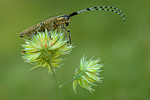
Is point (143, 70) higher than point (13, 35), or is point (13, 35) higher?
point (13, 35)

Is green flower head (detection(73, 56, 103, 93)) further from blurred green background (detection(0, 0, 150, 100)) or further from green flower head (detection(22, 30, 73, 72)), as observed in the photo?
blurred green background (detection(0, 0, 150, 100))

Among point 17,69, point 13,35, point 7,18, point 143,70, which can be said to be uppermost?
point 7,18

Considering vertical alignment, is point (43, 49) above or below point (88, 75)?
above

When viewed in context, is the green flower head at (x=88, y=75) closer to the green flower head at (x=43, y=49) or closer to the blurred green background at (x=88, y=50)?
the green flower head at (x=43, y=49)

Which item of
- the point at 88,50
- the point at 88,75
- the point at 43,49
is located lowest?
the point at 88,50

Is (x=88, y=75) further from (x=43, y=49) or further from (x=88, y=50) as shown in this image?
(x=88, y=50)

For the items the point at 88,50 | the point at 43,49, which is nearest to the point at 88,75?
the point at 43,49

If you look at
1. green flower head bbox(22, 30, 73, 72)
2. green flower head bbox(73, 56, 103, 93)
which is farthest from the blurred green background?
green flower head bbox(73, 56, 103, 93)

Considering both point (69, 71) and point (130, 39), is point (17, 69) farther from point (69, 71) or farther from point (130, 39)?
point (130, 39)

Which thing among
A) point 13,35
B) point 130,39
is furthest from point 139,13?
point 13,35
